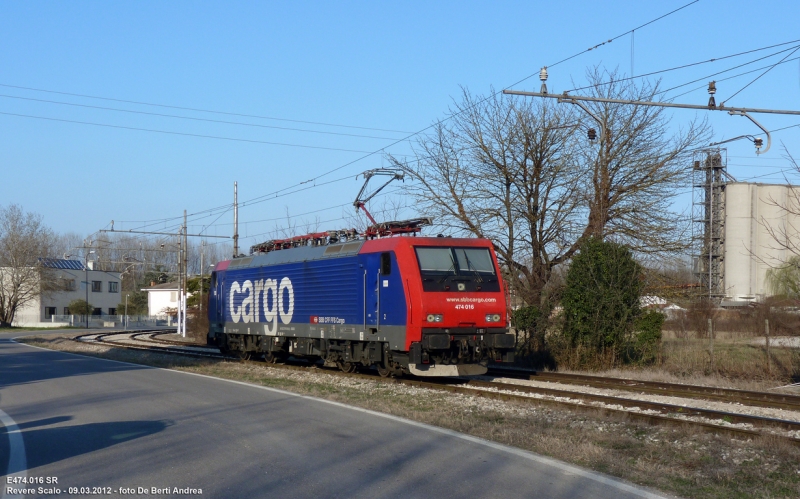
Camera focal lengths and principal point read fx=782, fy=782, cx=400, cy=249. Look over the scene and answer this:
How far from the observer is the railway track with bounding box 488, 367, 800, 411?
13625 mm

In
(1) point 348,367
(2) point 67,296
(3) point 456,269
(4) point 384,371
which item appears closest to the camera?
(3) point 456,269

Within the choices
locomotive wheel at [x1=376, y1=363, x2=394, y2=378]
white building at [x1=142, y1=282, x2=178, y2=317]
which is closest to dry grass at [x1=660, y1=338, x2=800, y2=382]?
locomotive wheel at [x1=376, y1=363, x2=394, y2=378]

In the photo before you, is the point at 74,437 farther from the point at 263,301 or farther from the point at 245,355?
the point at 245,355

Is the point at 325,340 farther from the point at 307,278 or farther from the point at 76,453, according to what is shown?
the point at 76,453

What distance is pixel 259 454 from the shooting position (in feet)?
28.5

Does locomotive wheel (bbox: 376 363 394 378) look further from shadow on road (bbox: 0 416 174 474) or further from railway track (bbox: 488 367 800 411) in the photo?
shadow on road (bbox: 0 416 174 474)

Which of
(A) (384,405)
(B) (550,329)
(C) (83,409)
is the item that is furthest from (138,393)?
(B) (550,329)

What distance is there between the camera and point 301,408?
41.2ft

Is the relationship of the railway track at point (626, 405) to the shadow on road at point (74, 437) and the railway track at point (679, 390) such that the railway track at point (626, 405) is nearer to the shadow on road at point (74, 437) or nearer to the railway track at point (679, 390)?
the railway track at point (679, 390)

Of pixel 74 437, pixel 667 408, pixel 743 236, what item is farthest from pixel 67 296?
pixel 667 408

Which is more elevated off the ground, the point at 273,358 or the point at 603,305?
the point at 603,305

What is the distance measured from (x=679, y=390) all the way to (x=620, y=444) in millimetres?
6596

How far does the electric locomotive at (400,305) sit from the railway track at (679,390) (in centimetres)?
168

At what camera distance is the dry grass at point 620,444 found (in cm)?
779
